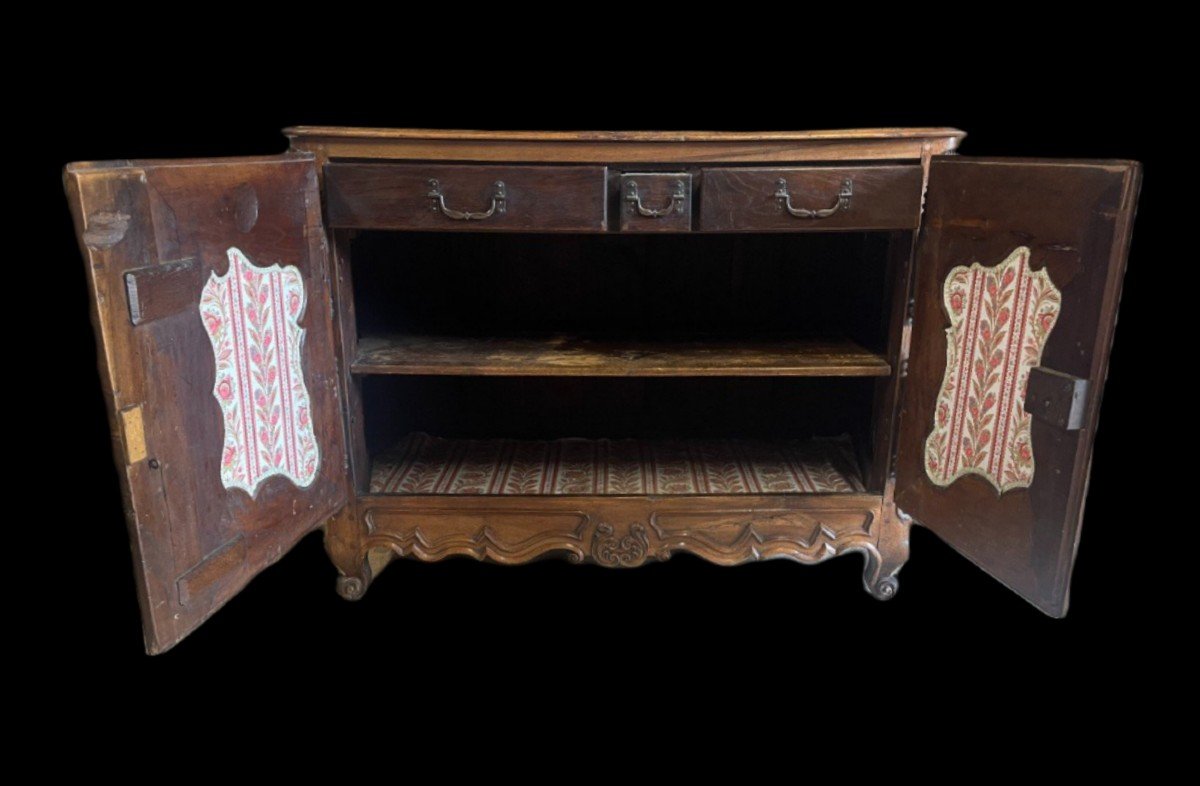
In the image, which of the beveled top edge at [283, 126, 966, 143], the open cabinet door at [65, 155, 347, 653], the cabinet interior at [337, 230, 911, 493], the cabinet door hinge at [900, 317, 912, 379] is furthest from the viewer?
the cabinet interior at [337, 230, 911, 493]

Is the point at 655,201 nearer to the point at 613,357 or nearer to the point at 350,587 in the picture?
the point at 613,357

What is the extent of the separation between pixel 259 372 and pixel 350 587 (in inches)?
31.3

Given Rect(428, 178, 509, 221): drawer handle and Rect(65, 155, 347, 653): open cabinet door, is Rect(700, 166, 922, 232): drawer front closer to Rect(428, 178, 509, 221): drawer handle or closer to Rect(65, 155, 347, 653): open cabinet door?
Rect(428, 178, 509, 221): drawer handle

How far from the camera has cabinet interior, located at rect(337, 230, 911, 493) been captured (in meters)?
2.53

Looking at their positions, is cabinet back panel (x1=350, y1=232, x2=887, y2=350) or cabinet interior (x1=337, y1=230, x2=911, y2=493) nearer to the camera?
cabinet interior (x1=337, y1=230, x2=911, y2=493)

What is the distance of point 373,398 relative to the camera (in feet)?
9.14

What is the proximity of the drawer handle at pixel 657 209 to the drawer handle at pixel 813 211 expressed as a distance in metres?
0.23

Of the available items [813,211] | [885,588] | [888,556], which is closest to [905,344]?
[813,211]

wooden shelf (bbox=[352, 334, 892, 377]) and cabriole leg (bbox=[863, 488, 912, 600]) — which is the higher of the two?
wooden shelf (bbox=[352, 334, 892, 377])

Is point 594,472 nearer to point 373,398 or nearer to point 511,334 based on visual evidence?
point 511,334

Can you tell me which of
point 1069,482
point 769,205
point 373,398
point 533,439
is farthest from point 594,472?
point 1069,482

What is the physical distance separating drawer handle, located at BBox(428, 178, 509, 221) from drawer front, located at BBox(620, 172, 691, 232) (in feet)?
0.94

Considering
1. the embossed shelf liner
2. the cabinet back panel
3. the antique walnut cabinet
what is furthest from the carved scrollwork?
the cabinet back panel

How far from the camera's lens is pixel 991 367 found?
1.98 metres
